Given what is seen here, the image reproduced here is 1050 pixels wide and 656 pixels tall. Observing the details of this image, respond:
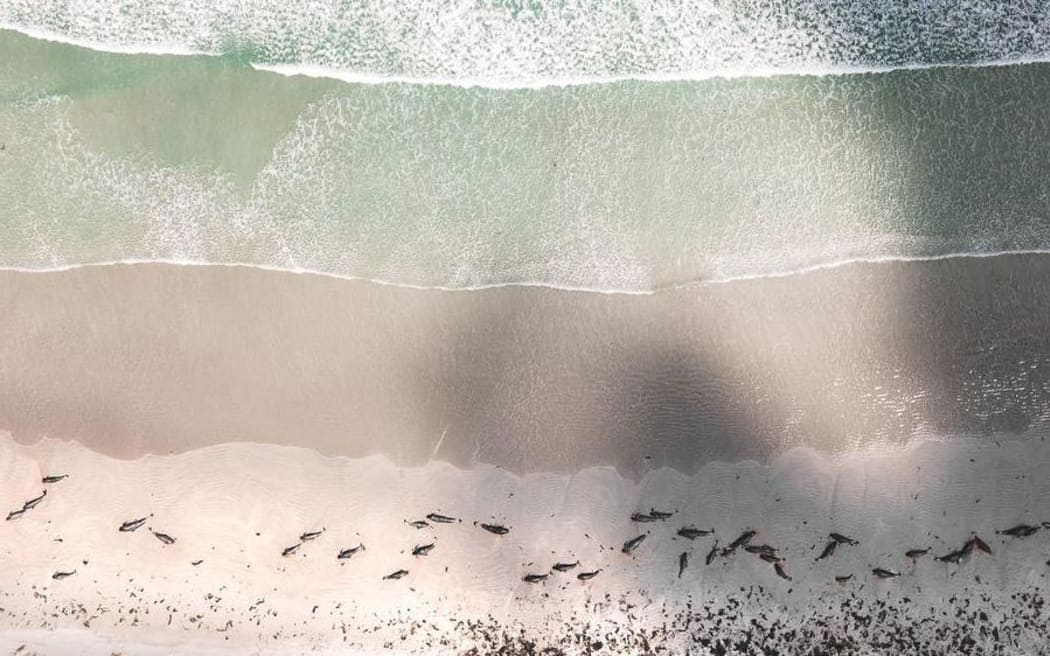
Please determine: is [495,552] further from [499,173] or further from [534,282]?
[499,173]

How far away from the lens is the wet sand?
22.6 feet

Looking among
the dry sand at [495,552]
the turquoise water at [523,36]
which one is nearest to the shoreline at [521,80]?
the turquoise water at [523,36]

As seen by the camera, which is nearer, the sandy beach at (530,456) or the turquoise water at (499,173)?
the sandy beach at (530,456)

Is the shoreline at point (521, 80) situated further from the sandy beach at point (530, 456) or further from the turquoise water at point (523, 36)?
the sandy beach at point (530, 456)

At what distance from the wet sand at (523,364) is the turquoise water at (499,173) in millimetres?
273

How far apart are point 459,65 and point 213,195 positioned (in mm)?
2585

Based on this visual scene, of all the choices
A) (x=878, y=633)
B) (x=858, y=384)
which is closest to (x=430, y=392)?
(x=858, y=384)

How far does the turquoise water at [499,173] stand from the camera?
6961mm

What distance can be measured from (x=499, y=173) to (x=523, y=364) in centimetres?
180

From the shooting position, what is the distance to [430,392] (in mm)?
6918

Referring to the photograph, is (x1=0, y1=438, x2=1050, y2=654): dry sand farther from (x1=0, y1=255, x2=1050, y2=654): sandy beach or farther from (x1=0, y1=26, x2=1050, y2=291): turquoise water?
(x1=0, y1=26, x2=1050, y2=291): turquoise water

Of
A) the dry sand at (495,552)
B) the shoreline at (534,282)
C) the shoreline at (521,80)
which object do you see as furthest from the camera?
the shoreline at (521,80)

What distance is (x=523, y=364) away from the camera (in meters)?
6.93

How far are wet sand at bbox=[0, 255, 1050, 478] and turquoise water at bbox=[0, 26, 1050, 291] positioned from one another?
10.8 inches
